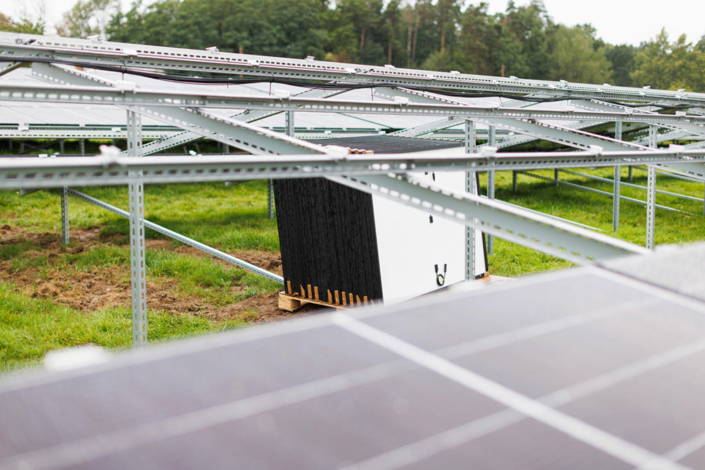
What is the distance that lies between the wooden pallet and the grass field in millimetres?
337

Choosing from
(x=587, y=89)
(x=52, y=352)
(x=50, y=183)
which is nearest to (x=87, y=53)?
(x=52, y=352)

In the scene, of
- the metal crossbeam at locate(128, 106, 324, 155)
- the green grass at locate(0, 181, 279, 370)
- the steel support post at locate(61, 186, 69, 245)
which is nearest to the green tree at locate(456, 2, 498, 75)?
the green grass at locate(0, 181, 279, 370)

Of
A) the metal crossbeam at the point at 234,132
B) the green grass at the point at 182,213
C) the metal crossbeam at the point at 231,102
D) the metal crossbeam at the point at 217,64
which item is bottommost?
the green grass at the point at 182,213

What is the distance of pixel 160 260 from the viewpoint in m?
8.93

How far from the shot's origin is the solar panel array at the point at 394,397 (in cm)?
114

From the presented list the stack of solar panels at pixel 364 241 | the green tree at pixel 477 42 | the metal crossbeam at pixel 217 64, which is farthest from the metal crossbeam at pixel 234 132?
the green tree at pixel 477 42

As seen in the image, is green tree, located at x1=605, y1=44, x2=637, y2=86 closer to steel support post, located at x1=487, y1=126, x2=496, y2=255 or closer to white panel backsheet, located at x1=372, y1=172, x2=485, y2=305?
steel support post, located at x1=487, y1=126, x2=496, y2=255

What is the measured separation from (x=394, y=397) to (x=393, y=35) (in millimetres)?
55123

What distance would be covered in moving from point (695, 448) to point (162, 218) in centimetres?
1188

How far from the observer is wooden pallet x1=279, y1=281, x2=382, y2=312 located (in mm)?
6514

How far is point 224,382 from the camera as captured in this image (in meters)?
1.37

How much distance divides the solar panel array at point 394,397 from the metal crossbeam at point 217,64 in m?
4.51

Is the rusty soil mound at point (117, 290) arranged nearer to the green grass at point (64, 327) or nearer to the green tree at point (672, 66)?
the green grass at point (64, 327)

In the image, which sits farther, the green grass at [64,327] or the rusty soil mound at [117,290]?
the rusty soil mound at [117,290]
